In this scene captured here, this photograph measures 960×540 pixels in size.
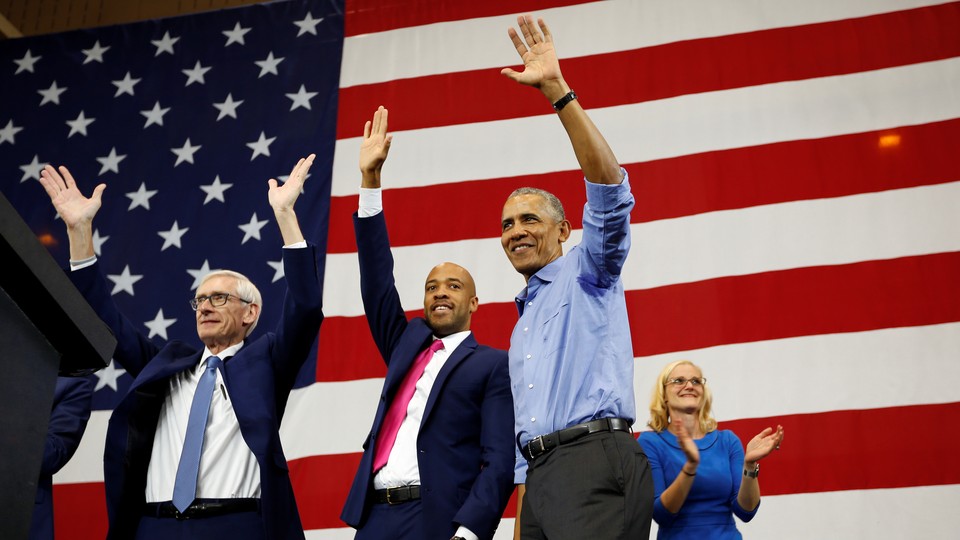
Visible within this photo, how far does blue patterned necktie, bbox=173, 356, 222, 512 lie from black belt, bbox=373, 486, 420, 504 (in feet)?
1.47

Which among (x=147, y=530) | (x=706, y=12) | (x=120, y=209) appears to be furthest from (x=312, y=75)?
(x=147, y=530)

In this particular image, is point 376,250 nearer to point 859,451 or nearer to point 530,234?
point 530,234

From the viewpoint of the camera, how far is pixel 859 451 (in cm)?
329

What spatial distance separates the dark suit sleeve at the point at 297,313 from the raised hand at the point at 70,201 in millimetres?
567

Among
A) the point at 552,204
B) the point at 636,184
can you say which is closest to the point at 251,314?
the point at 552,204

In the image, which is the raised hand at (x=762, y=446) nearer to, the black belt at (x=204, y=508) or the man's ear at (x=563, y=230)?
the man's ear at (x=563, y=230)

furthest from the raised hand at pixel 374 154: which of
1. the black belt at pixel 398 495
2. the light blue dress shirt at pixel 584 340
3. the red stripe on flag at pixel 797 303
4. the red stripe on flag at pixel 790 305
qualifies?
the red stripe on flag at pixel 797 303

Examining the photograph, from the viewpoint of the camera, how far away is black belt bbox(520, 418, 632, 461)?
1.79m

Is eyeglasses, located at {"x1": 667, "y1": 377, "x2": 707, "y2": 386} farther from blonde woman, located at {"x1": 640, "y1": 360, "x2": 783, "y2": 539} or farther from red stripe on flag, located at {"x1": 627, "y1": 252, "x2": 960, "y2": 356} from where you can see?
red stripe on flag, located at {"x1": 627, "y1": 252, "x2": 960, "y2": 356}

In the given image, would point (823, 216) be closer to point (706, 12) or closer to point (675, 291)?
point (675, 291)

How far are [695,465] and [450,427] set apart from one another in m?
0.66

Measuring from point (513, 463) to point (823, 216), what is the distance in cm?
201

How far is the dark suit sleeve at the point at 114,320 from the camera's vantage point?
2475mm

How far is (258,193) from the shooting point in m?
4.25
